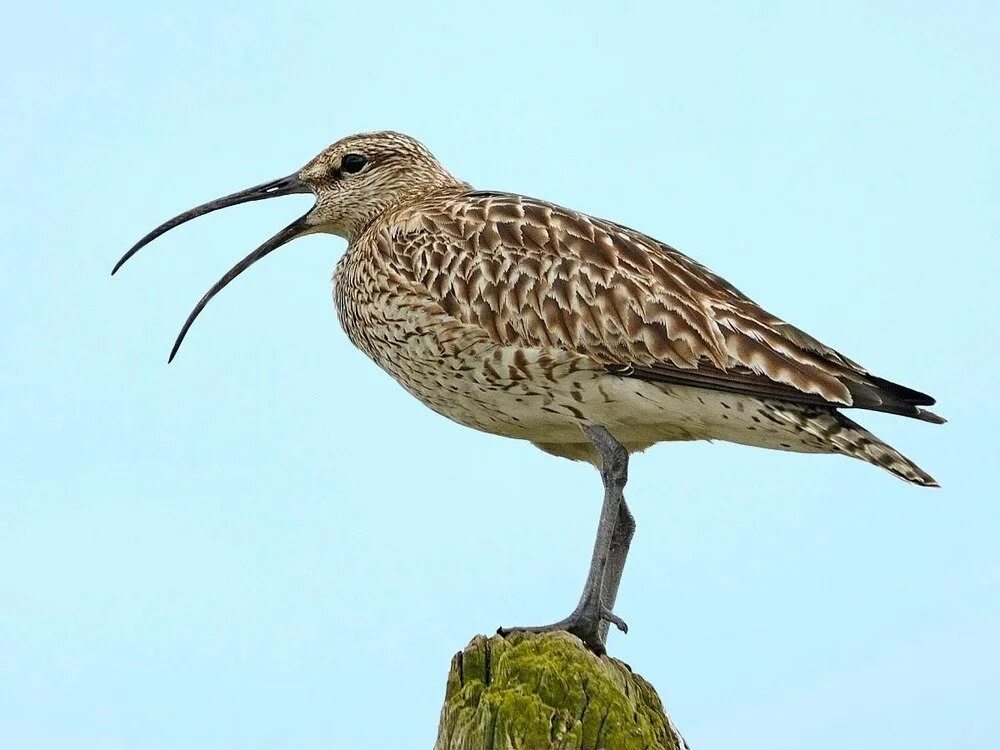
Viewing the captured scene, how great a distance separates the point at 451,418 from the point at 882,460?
3.06 meters

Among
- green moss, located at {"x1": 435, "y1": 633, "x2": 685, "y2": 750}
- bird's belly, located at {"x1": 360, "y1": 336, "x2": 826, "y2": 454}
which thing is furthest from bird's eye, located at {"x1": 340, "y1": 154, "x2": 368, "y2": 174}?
green moss, located at {"x1": 435, "y1": 633, "x2": 685, "y2": 750}

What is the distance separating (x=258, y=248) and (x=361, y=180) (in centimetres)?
122

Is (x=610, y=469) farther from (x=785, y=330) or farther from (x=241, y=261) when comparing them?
(x=241, y=261)

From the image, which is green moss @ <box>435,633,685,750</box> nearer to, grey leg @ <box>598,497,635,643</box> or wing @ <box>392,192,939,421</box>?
wing @ <box>392,192,939,421</box>

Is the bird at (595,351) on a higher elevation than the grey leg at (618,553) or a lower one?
higher

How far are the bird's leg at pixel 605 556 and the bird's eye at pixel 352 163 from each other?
3459 millimetres

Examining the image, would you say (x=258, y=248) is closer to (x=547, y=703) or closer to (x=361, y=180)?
(x=361, y=180)

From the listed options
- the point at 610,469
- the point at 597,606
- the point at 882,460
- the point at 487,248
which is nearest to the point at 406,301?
the point at 487,248

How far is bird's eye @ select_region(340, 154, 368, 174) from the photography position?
41.7ft

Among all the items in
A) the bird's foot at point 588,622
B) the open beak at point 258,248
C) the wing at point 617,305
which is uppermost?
the open beak at point 258,248

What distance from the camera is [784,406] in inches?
400

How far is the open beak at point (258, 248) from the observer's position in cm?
1300

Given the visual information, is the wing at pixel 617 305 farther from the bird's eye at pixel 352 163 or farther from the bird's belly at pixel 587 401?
the bird's eye at pixel 352 163

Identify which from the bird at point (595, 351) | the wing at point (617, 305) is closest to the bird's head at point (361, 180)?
the bird at point (595, 351)
